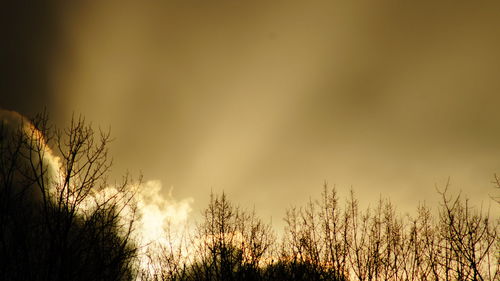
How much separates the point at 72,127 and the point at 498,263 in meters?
13.2

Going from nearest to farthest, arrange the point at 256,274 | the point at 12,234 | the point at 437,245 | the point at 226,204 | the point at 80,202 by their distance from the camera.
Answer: the point at 12,234
the point at 80,202
the point at 437,245
the point at 256,274
the point at 226,204

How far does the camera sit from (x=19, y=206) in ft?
21.2

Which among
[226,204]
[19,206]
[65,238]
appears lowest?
[65,238]

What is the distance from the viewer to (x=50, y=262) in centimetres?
566

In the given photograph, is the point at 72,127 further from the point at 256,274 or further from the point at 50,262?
the point at 256,274

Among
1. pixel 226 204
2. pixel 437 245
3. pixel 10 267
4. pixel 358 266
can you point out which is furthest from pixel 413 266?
pixel 10 267

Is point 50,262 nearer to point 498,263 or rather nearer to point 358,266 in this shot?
point 358,266

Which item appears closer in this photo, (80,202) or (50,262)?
(50,262)

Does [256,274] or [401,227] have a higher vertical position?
[401,227]

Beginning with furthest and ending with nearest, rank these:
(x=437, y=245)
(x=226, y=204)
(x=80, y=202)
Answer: (x=226, y=204), (x=437, y=245), (x=80, y=202)

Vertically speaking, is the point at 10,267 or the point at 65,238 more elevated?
the point at 65,238

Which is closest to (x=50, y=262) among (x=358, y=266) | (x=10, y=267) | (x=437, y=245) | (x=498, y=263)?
(x=10, y=267)

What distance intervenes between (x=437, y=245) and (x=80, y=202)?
1168cm

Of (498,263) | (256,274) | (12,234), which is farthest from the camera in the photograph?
(256,274)
